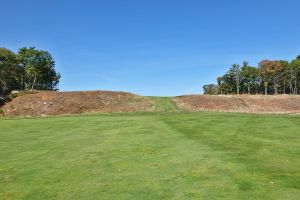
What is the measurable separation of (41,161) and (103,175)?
3.02m

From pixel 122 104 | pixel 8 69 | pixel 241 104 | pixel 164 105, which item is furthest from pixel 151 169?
pixel 8 69

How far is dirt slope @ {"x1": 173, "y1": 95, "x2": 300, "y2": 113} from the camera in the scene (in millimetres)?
49906

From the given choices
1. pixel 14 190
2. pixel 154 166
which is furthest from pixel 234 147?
pixel 14 190

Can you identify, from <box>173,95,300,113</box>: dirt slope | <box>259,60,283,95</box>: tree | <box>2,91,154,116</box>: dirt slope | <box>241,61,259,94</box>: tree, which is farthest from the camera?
<box>241,61,259,94</box>: tree

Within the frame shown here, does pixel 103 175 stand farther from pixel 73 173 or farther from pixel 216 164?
pixel 216 164

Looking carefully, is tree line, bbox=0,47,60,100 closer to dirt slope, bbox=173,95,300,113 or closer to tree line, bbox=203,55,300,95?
dirt slope, bbox=173,95,300,113

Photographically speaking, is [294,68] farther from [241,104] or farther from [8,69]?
[8,69]

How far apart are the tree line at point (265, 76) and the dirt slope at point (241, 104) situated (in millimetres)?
49512

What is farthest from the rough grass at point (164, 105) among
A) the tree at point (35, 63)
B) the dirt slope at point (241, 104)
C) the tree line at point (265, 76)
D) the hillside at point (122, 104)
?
the tree line at point (265, 76)

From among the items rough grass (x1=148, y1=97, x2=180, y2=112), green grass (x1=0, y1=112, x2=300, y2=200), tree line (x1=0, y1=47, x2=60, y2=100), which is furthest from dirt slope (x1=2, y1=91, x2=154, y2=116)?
green grass (x1=0, y1=112, x2=300, y2=200)

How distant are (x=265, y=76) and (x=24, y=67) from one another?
69.6 meters

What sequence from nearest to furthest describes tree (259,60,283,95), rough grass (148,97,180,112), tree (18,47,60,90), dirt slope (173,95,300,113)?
rough grass (148,97,180,112) → dirt slope (173,95,300,113) → tree (18,47,60,90) → tree (259,60,283,95)

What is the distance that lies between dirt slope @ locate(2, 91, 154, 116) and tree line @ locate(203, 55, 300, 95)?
208ft

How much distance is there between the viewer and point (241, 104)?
53.8 metres
